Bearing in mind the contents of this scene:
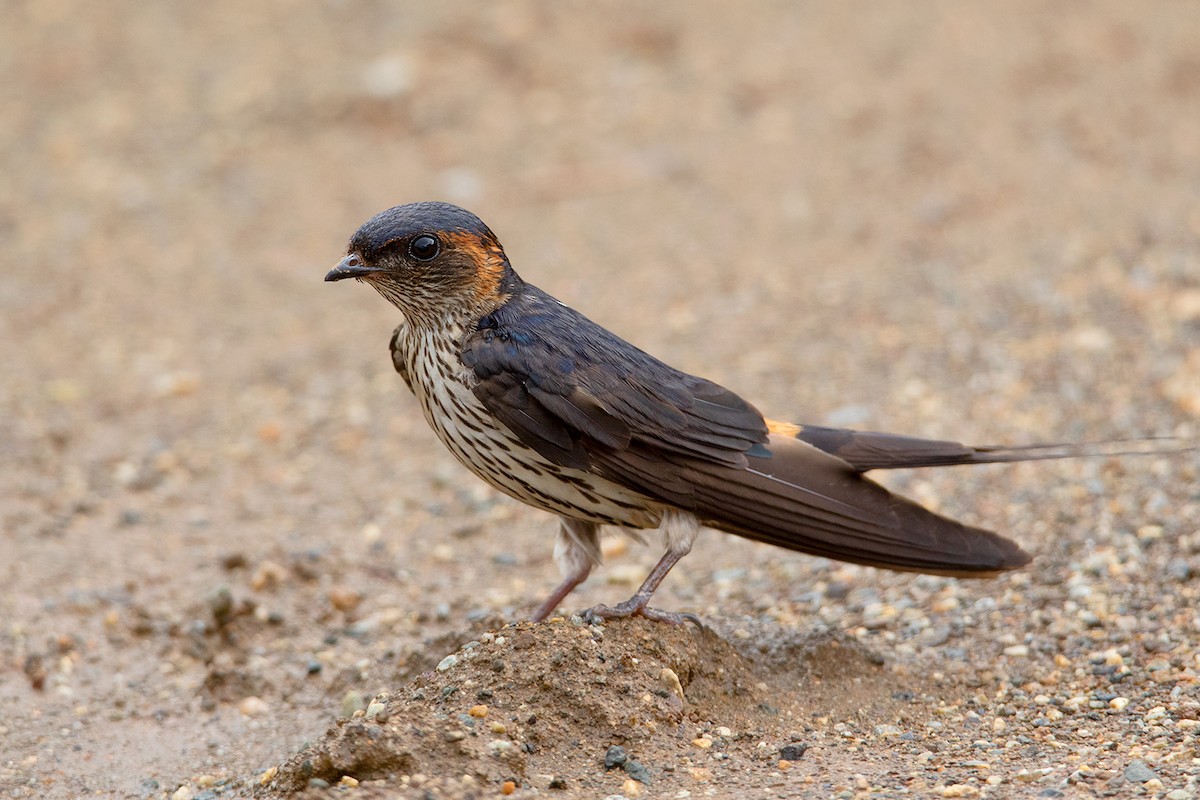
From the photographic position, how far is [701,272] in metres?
9.49

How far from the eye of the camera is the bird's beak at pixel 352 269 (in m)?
4.90

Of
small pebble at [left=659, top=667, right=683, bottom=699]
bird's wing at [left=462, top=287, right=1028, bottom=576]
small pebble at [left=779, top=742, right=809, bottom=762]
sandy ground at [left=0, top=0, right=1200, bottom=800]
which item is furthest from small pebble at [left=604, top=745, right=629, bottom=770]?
bird's wing at [left=462, top=287, right=1028, bottom=576]

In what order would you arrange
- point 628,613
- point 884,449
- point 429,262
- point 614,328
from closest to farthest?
point 628,613
point 429,262
point 884,449
point 614,328

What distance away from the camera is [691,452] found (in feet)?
16.0

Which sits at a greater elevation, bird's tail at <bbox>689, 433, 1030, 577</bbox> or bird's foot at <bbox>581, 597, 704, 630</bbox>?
bird's tail at <bbox>689, 433, 1030, 577</bbox>

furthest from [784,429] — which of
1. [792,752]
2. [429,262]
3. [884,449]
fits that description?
[429,262]

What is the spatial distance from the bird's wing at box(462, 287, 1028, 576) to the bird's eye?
30 cm

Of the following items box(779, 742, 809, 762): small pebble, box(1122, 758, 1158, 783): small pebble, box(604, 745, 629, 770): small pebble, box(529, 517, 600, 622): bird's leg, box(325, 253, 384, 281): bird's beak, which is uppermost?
box(325, 253, 384, 281): bird's beak

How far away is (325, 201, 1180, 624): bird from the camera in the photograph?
4.79 metres

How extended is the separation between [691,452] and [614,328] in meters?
3.97

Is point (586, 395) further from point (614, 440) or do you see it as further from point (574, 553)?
point (574, 553)

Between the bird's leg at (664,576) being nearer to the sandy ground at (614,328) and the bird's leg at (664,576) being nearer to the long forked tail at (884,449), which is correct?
the sandy ground at (614,328)

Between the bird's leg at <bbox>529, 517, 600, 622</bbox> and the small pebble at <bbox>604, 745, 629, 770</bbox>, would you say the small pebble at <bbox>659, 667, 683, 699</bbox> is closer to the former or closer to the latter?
the small pebble at <bbox>604, 745, 629, 770</bbox>

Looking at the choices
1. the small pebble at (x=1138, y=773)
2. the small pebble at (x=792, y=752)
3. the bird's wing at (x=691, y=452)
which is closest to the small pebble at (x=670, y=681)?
the small pebble at (x=792, y=752)
